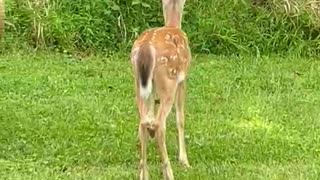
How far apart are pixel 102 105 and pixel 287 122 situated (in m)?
1.65

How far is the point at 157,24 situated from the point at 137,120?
3272 millimetres

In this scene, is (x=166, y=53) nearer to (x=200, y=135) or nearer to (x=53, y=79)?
(x=200, y=135)

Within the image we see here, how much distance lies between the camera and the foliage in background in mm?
10672

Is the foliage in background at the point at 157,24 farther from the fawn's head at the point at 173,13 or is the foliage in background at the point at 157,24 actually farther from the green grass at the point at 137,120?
the fawn's head at the point at 173,13

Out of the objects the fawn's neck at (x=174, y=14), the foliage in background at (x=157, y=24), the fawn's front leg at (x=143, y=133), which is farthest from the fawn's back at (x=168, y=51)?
the foliage in background at (x=157, y=24)

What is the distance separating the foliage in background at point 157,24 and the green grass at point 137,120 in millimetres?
350

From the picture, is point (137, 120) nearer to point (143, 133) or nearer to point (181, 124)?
point (181, 124)

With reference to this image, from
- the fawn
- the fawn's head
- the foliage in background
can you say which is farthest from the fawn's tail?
the foliage in background

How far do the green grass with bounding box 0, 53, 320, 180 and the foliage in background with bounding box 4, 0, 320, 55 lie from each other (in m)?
0.35

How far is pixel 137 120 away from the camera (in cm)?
795

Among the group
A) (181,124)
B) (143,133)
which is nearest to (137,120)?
(181,124)

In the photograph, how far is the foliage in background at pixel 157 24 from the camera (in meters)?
10.7

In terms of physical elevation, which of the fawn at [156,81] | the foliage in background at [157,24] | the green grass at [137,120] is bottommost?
the green grass at [137,120]

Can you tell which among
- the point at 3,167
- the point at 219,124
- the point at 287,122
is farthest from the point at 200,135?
the point at 3,167
